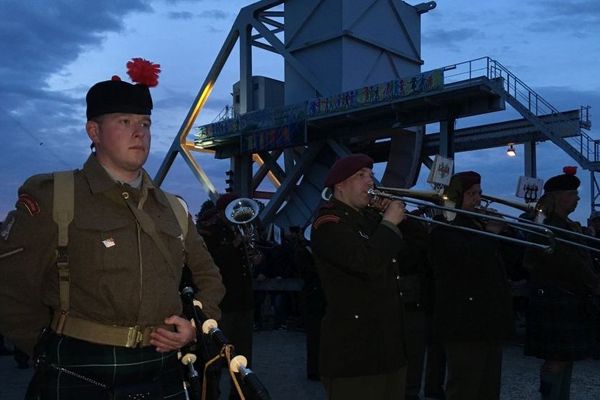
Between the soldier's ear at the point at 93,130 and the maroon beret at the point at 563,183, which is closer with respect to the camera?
the soldier's ear at the point at 93,130

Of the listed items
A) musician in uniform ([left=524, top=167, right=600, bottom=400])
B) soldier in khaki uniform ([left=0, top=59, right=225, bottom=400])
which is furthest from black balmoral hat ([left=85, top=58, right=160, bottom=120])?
musician in uniform ([left=524, top=167, right=600, bottom=400])

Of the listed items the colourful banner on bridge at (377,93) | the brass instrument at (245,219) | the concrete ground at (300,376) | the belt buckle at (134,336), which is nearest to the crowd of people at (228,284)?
the belt buckle at (134,336)

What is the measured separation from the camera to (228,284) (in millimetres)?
6844

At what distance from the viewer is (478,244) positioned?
487 cm

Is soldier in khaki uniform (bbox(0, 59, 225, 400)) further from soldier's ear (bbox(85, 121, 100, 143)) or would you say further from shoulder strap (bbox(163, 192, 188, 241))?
shoulder strap (bbox(163, 192, 188, 241))

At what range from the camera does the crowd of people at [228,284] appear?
248 centimetres

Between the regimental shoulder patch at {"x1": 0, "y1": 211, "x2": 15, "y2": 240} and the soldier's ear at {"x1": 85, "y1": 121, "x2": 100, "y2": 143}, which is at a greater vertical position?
the soldier's ear at {"x1": 85, "y1": 121, "x2": 100, "y2": 143}

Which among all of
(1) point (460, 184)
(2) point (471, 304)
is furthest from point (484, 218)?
(2) point (471, 304)

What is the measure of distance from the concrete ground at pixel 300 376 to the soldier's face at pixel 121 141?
15.7 feet

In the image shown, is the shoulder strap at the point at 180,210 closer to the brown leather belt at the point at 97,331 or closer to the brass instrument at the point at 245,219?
the brown leather belt at the point at 97,331

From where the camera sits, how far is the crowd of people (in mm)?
2480

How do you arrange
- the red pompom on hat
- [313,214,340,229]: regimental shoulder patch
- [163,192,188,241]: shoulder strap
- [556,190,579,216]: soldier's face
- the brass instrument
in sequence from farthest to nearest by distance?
the brass instrument, [556,190,579,216]: soldier's face, [313,214,340,229]: regimental shoulder patch, [163,192,188,241]: shoulder strap, the red pompom on hat

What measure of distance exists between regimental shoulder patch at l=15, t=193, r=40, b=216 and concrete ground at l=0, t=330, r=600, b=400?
493cm

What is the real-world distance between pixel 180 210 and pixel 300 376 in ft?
18.0
